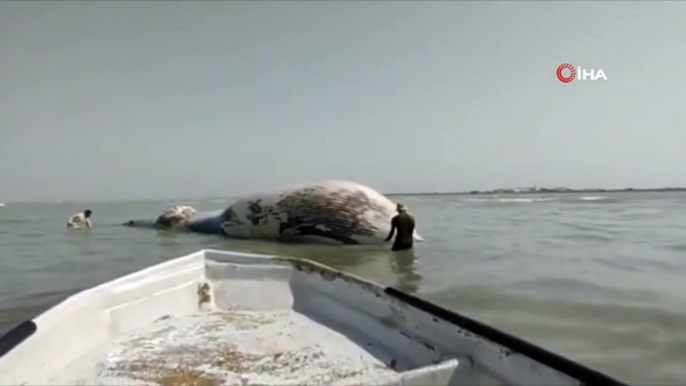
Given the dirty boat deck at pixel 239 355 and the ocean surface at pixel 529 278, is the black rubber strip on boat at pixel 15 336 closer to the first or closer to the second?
the dirty boat deck at pixel 239 355

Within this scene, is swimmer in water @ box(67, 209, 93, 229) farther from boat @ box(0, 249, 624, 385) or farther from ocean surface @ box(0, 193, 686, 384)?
boat @ box(0, 249, 624, 385)

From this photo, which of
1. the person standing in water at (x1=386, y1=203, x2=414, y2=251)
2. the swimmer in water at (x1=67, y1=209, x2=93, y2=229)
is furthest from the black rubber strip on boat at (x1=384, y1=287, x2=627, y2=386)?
the swimmer in water at (x1=67, y1=209, x2=93, y2=229)

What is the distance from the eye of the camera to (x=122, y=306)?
15.6 feet

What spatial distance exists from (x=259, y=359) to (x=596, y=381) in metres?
2.48

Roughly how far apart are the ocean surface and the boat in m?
1.48

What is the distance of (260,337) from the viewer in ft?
14.8

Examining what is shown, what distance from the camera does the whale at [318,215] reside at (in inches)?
476

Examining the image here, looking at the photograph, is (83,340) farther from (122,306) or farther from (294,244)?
(294,244)

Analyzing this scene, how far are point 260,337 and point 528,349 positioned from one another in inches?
101

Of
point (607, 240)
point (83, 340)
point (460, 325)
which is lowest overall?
point (607, 240)

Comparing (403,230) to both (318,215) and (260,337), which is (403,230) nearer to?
(318,215)

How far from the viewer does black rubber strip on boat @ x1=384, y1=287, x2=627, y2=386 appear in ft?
7.39

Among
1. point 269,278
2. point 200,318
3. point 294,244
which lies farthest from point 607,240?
point 200,318

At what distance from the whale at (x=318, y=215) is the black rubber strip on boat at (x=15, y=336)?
347 inches
